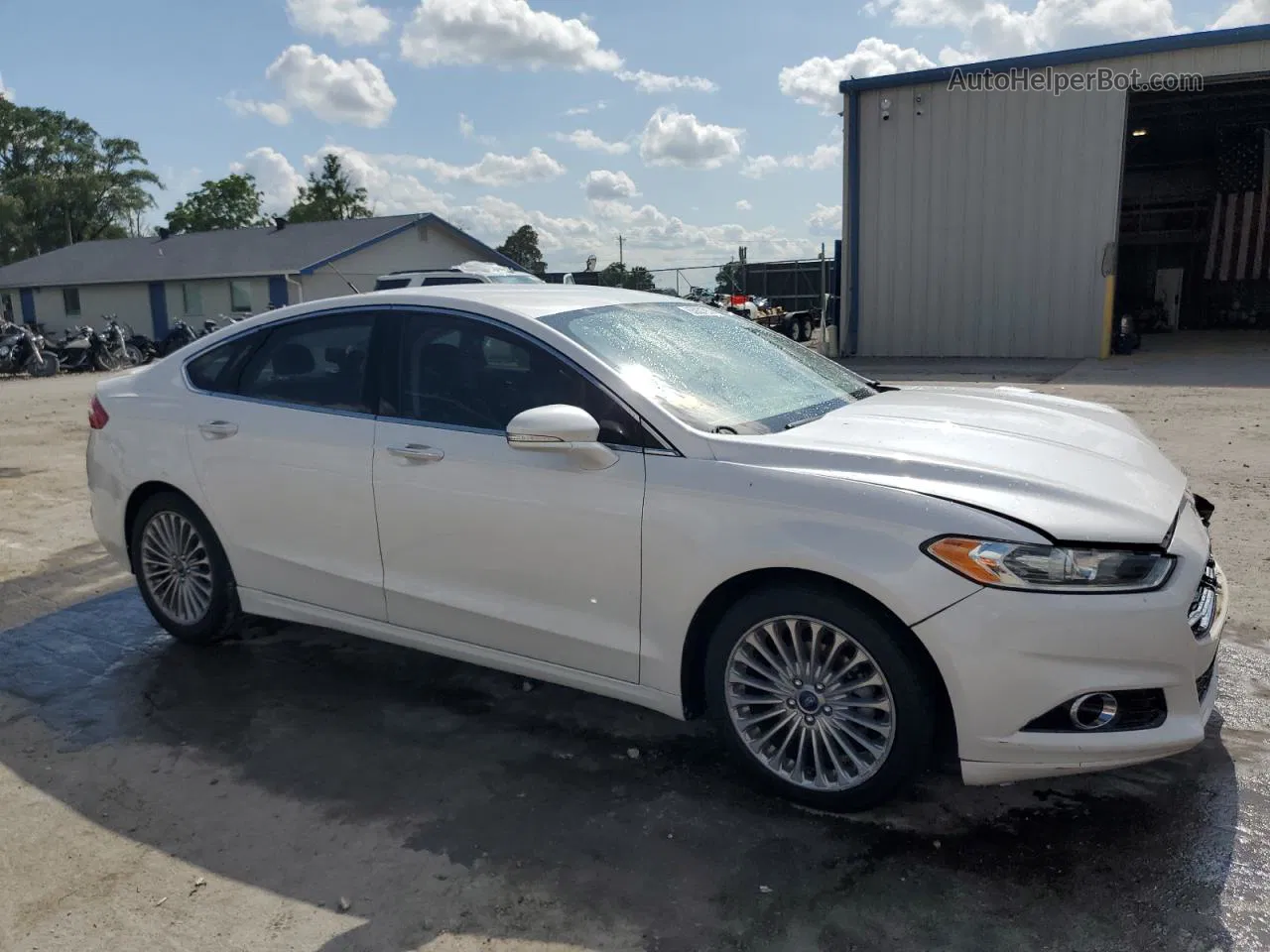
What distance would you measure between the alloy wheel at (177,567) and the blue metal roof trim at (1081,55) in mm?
18230

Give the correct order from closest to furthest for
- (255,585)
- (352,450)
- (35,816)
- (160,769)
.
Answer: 1. (35,816)
2. (160,769)
3. (352,450)
4. (255,585)

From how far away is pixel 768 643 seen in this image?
10.0 ft

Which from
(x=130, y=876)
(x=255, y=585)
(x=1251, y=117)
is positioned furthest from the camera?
(x=1251, y=117)

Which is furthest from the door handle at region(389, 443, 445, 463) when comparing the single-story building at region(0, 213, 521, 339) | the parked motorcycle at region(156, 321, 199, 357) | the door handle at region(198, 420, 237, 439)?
the single-story building at region(0, 213, 521, 339)

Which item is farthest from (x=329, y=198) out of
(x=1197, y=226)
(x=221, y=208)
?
(x=1197, y=226)

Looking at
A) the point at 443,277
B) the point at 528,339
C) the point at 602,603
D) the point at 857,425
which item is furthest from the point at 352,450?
the point at 443,277

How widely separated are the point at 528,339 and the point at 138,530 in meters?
2.40

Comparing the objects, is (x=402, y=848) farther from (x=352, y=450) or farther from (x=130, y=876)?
(x=352, y=450)

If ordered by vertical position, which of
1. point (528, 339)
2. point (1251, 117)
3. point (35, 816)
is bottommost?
point (35, 816)

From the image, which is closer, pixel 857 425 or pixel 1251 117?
pixel 857 425

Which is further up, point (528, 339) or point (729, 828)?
point (528, 339)

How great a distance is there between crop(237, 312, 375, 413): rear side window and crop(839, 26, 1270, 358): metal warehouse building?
17.8 m

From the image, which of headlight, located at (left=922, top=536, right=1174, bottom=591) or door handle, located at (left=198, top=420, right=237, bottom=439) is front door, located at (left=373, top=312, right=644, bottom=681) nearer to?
door handle, located at (left=198, top=420, right=237, bottom=439)

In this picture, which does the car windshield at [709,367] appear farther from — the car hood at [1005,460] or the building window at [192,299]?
the building window at [192,299]
